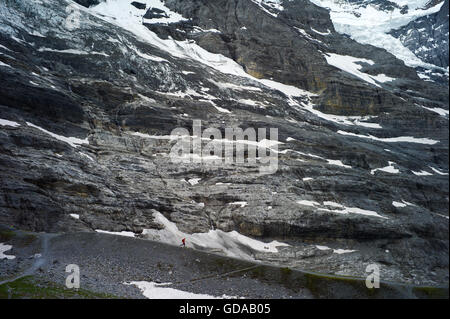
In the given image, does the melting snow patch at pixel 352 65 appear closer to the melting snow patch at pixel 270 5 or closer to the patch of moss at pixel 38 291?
the melting snow patch at pixel 270 5

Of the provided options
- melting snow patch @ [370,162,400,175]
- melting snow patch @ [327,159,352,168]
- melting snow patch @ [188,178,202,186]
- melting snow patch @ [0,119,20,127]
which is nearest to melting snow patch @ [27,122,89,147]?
melting snow patch @ [0,119,20,127]

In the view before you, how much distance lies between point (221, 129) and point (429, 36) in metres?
113

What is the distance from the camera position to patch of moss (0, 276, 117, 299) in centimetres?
1819

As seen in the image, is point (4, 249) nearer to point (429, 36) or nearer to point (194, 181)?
point (194, 181)

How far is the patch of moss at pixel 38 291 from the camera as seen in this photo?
18.2 m

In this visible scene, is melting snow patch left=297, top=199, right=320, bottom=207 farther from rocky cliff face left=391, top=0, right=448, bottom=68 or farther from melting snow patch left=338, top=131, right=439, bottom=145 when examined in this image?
rocky cliff face left=391, top=0, right=448, bottom=68

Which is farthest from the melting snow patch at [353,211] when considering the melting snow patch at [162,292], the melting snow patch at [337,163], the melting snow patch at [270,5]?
the melting snow patch at [270,5]

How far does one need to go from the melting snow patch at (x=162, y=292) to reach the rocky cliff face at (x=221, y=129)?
39.1 ft

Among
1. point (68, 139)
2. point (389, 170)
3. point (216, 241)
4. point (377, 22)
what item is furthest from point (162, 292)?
point (377, 22)

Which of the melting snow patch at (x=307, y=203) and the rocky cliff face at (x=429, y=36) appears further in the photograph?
the rocky cliff face at (x=429, y=36)

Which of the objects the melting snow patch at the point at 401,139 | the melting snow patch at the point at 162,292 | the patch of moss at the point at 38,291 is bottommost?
the melting snow patch at the point at 162,292

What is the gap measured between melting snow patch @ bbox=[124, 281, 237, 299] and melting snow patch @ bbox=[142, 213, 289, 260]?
11369mm
